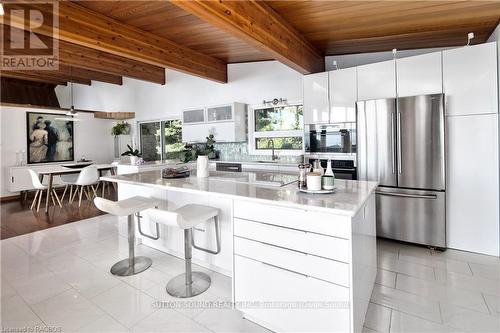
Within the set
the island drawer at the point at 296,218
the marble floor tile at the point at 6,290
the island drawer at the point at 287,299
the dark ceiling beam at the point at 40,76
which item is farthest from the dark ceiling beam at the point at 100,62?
A: the island drawer at the point at 287,299

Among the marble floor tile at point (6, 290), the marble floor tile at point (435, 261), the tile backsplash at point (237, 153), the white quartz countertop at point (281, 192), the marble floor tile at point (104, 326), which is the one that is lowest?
the marble floor tile at point (104, 326)

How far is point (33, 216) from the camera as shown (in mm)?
4992

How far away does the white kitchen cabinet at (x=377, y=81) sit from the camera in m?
3.32

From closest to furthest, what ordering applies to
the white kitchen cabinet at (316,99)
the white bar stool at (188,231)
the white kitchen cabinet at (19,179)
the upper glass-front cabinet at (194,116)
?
the white bar stool at (188,231)
the white kitchen cabinet at (316,99)
the upper glass-front cabinet at (194,116)
the white kitchen cabinet at (19,179)

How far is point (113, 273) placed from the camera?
2.75m

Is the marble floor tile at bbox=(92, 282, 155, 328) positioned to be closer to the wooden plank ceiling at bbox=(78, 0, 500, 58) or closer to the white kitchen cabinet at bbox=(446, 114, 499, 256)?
the wooden plank ceiling at bbox=(78, 0, 500, 58)

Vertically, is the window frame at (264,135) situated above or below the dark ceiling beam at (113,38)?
below

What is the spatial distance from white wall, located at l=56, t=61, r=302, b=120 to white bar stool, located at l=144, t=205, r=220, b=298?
310cm

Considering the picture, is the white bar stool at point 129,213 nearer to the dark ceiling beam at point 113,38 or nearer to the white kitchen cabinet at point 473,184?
the dark ceiling beam at point 113,38

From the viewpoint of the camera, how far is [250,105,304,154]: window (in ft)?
16.0

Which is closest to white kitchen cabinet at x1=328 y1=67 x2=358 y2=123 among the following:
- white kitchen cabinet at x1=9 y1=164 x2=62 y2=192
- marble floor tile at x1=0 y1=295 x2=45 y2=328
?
marble floor tile at x1=0 y1=295 x2=45 y2=328

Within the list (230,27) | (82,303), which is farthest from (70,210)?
(230,27)

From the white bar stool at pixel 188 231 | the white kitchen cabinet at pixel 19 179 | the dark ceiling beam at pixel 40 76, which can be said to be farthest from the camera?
the dark ceiling beam at pixel 40 76

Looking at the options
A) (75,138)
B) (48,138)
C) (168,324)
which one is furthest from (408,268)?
(75,138)
